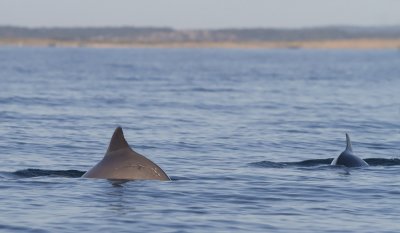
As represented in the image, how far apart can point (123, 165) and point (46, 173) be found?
224 cm

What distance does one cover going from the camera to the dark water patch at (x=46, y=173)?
60.9 feet

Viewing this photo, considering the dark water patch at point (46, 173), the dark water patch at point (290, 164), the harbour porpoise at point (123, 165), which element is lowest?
the dark water patch at point (290, 164)

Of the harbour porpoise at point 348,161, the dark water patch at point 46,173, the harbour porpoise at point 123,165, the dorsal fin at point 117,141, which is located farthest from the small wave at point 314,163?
the dorsal fin at point 117,141

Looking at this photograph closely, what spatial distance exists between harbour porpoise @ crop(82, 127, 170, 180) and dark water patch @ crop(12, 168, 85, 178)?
4.20 ft

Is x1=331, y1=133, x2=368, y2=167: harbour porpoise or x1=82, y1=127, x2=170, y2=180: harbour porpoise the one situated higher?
x1=82, y1=127, x2=170, y2=180: harbour porpoise

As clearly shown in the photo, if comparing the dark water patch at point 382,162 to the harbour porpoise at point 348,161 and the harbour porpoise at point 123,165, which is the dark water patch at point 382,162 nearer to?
the harbour porpoise at point 348,161

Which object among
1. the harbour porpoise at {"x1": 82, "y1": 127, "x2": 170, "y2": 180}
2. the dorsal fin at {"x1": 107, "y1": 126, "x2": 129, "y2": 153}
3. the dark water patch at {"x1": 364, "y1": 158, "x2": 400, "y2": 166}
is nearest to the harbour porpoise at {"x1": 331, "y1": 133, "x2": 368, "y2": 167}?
the dark water patch at {"x1": 364, "y1": 158, "x2": 400, "y2": 166}

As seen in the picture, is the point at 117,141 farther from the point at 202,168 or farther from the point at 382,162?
the point at 382,162

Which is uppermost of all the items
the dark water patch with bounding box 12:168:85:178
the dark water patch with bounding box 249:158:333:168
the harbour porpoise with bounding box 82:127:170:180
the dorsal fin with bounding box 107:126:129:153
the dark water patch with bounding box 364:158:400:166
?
the dorsal fin with bounding box 107:126:129:153

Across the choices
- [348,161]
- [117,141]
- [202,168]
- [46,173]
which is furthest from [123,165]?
[348,161]

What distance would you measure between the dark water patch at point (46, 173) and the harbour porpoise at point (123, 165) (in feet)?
4.20

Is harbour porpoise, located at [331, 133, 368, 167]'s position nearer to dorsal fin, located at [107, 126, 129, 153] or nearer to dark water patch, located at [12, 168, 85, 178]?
dark water patch, located at [12, 168, 85, 178]

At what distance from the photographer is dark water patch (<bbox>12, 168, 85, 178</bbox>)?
60.9ft

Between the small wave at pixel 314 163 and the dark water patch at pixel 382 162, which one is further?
the dark water patch at pixel 382 162
